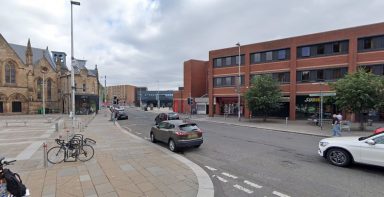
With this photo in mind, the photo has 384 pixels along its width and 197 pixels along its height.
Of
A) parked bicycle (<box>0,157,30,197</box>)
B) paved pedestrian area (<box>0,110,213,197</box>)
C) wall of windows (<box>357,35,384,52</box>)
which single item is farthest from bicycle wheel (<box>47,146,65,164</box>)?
wall of windows (<box>357,35,384,52</box>)

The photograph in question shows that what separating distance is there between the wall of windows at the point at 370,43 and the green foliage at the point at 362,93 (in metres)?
8.45

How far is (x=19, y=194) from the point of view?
4.03m

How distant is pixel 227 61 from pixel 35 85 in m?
40.2

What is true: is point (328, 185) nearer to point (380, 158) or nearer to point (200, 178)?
point (380, 158)

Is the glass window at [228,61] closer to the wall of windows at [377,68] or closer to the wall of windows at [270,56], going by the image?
the wall of windows at [270,56]

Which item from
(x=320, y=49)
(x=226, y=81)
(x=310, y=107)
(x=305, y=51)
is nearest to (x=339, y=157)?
(x=310, y=107)

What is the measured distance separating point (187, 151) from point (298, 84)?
77.8ft

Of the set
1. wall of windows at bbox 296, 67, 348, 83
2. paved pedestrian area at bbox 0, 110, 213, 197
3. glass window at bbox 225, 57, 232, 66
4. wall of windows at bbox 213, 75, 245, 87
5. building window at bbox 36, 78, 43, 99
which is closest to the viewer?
paved pedestrian area at bbox 0, 110, 213, 197

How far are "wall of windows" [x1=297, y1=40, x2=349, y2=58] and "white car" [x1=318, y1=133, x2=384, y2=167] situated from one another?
75.4 ft

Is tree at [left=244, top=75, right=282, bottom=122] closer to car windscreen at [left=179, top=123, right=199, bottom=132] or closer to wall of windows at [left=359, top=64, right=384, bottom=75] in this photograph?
wall of windows at [left=359, top=64, right=384, bottom=75]

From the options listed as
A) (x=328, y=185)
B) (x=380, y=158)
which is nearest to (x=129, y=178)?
(x=328, y=185)

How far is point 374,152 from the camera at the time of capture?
22.4 feet

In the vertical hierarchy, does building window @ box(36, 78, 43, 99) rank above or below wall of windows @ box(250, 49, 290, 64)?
below

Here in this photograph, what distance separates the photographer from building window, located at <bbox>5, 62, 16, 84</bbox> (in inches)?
1655
